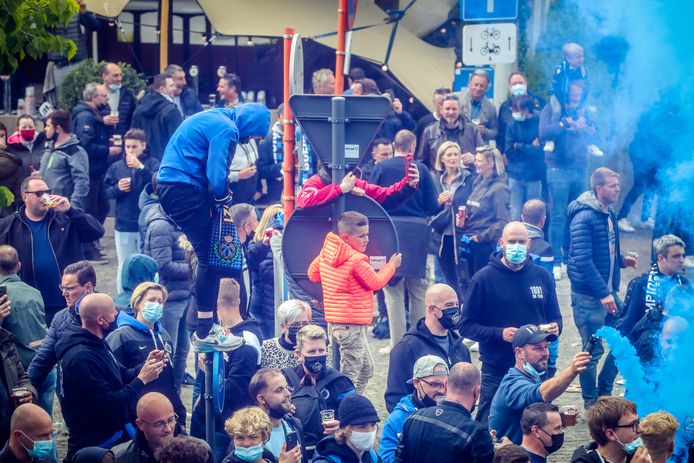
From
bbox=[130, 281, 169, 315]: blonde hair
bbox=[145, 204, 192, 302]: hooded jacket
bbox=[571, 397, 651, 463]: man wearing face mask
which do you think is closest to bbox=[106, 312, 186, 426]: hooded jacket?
bbox=[130, 281, 169, 315]: blonde hair

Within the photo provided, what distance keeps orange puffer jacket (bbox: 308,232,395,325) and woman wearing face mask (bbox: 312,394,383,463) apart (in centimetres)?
215

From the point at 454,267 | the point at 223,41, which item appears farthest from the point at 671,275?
the point at 223,41

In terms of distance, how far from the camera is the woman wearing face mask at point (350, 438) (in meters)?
7.28

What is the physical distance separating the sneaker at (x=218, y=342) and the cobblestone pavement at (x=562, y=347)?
2.04m

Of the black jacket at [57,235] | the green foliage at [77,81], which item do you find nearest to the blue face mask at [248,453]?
the black jacket at [57,235]

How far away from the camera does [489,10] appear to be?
1432 cm

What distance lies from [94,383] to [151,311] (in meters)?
1.03

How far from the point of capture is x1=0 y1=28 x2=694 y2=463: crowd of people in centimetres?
730

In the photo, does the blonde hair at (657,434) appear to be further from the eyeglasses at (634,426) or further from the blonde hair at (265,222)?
the blonde hair at (265,222)

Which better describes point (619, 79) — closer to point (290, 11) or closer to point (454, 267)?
point (454, 267)

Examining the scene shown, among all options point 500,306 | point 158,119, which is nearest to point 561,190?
point 158,119

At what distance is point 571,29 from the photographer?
1623 centimetres

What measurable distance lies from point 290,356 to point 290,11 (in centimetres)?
1039

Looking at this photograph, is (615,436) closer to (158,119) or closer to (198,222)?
(198,222)
